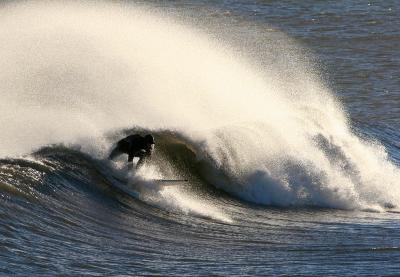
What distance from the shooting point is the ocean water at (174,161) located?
1201 centimetres

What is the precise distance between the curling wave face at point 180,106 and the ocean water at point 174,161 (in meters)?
0.03

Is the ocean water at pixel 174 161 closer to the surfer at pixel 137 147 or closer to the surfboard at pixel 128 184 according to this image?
the surfboard at pixel 128 184

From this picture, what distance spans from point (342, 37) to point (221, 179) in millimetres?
20824

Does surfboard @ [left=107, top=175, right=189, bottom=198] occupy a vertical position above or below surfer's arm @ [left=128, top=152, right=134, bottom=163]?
below

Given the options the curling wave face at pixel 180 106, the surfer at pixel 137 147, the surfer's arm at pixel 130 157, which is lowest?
the surfer's arm at pixel 130 157

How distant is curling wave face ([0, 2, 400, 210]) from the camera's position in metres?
16.1

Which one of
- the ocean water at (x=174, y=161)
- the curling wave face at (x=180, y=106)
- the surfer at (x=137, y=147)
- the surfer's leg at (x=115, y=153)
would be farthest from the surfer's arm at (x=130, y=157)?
the curling wave face at (x=180, y=106)

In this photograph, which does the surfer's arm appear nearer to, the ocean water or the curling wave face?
the ocean water

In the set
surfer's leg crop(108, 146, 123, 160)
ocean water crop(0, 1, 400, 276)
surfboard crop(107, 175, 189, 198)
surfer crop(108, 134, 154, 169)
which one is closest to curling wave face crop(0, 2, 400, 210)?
ocean water crop(0, 1, 400, 276)

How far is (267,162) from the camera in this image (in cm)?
Result: 1652

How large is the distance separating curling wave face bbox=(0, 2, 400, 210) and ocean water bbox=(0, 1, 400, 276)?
3cm

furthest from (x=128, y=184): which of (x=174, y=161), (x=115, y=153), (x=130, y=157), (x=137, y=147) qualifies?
(x=174, y=161)

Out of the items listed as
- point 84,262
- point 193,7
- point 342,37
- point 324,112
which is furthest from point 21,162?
point 193,7

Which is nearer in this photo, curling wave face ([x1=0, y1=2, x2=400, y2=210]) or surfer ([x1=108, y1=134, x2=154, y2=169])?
surfer ([x1=108, y1=134, x2=154, y2=169])
